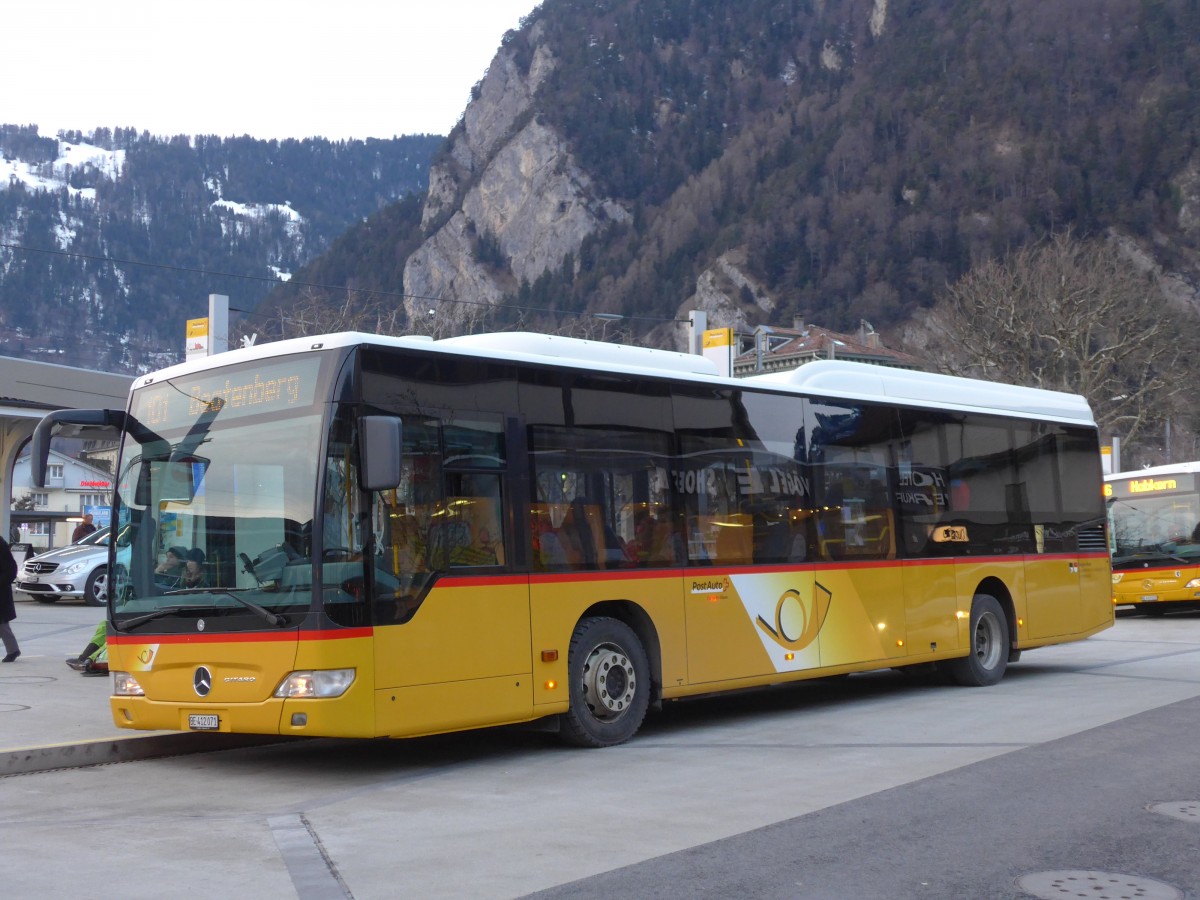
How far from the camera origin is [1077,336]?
4931 cm

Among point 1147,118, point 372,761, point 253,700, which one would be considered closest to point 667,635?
point 372,761

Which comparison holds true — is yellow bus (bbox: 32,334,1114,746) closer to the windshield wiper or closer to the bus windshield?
the windshield wiper

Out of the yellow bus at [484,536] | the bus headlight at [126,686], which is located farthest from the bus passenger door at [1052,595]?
the bus headlight at [126,686]

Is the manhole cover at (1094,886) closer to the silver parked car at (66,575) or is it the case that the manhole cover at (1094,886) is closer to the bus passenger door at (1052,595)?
the bus passenger door at (1052,595)

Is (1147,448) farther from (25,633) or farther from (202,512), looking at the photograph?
(202,512)

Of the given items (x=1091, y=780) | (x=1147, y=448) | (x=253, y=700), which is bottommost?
(x=1091, y=780)

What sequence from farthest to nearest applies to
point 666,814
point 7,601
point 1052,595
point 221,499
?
point 1052,595 → point 7,601 → point 221,499 → point 666,814

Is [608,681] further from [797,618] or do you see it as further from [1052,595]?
[1052,595]

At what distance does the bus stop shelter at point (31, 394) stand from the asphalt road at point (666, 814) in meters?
20.7

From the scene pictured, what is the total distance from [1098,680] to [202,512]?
9808mm

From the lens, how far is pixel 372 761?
9.99 metres

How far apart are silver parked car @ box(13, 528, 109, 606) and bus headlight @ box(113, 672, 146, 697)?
18049 millimetres

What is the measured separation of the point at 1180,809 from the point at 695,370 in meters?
5.49

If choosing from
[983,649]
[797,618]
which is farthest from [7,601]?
[983,649]
